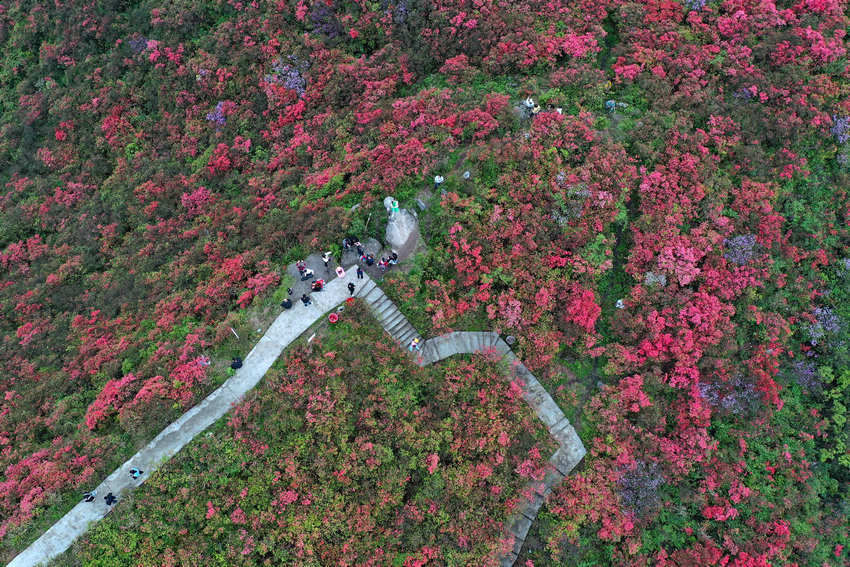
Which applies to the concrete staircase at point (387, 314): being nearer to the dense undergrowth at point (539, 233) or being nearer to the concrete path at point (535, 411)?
the dense undergrowth at point (539, 233)

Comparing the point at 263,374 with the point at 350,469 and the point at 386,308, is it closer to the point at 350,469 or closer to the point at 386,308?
the point at 350,469

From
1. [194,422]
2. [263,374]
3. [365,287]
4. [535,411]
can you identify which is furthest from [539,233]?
[194,422]

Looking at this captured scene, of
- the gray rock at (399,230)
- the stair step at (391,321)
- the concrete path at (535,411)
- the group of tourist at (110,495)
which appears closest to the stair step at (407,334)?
the stair step at (391,321)

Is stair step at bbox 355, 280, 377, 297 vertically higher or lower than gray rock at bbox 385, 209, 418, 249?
lower

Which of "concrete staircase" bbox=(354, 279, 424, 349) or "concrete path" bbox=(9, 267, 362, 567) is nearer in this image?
"concrete path" bbox=(9, 267, 362, 567)

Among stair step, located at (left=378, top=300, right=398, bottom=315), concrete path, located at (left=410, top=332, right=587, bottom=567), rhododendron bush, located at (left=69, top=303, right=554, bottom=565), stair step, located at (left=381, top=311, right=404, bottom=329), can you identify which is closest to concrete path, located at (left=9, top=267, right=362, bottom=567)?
rhododendron bush, located at (left=69, top=303, right=554, bottom=565)

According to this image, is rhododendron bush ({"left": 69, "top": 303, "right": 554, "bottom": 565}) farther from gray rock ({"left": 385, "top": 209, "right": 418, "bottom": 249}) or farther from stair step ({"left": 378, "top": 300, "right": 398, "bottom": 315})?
gray rock ({"left": 385, "top": 209, "right": 418, "bottom": 249})
